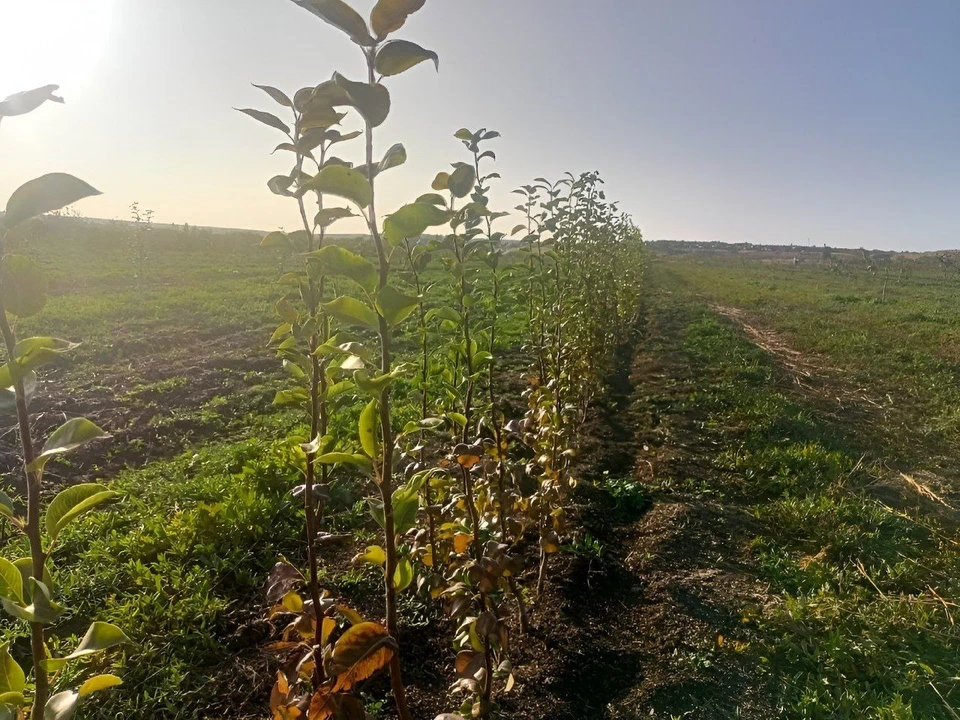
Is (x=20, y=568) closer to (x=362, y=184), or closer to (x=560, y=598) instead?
(x=362, y=184)

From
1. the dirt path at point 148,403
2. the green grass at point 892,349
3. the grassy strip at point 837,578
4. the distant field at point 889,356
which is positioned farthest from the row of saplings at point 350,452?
the green grass at point 892,349

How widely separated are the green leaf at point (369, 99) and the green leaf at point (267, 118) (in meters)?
0.58

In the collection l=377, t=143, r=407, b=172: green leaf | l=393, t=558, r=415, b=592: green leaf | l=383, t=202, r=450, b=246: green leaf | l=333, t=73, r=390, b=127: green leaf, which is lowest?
l=393, t=558, r=415, b=592: green leaf

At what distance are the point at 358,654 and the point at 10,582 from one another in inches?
27.9

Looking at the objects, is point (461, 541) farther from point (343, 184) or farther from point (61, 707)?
point (343, 184)

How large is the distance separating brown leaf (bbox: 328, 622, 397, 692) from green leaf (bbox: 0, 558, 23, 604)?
64 cm

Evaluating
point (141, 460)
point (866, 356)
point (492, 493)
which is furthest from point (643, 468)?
point (866, 356)

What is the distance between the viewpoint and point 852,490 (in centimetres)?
450

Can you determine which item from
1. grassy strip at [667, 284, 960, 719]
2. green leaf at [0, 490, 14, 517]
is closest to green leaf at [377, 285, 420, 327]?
green leaf at [0, 490, 14, 517]

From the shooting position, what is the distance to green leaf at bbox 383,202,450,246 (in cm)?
124

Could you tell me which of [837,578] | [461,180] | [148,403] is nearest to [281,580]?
[461,180]

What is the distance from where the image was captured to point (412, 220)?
4.14 feet

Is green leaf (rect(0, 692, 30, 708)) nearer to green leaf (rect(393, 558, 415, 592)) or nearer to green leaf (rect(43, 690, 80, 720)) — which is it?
green leaf (rect(43, 690, 80, 720))

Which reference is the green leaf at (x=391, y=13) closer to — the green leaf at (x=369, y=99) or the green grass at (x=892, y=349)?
the green leaf at (x=369, y=99)
